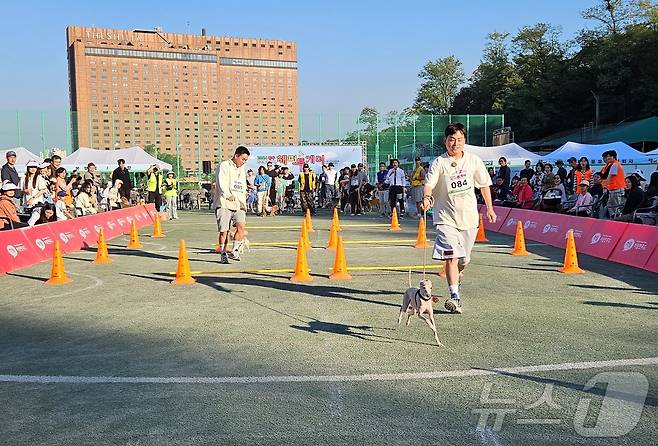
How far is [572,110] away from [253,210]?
45.6 m

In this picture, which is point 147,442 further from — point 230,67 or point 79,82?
point 230,67

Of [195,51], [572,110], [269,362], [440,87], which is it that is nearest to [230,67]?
[195,51]

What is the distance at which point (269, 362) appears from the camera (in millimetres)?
5027

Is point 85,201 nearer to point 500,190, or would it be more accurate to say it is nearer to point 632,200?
point 500,190

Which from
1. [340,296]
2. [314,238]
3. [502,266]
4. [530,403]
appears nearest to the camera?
[530,403]

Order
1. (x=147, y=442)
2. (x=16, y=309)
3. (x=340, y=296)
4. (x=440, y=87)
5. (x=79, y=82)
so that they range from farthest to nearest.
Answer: (x=79, y=82) → (x=440, y=87) → (x=340, y=296) → (x=16, y=309) → (x=147, y=442)

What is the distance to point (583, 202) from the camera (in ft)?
50.6

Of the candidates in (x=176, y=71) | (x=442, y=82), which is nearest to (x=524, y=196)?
(x=442, y=82)

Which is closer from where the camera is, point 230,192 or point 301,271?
point 301,271

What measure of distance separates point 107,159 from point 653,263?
2824 cm

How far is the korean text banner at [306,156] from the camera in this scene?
1305 inches

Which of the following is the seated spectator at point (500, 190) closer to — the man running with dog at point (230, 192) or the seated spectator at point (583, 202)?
the seated spectator at point (583, 202)

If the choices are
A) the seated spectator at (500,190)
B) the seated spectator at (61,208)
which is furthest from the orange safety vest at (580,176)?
the seated spectator at (61,208)

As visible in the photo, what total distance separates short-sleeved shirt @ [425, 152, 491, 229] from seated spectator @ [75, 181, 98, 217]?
1352cm
